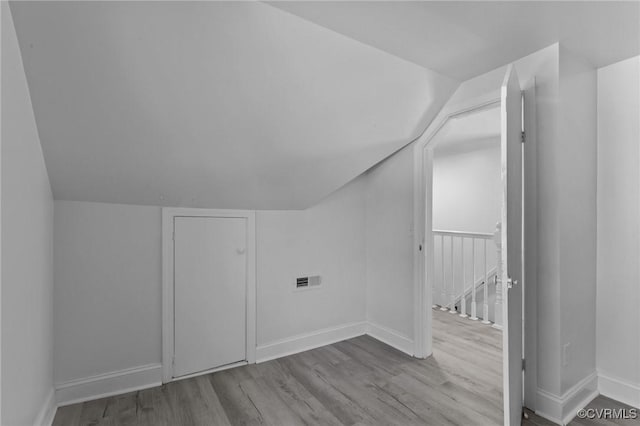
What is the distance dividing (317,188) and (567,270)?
1.74 m

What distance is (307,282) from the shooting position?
292cm

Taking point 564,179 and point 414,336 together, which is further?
point 414,336

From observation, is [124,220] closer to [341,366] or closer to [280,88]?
[280,88]

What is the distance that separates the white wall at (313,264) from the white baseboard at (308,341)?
4cm

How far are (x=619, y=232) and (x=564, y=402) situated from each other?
1.11 m

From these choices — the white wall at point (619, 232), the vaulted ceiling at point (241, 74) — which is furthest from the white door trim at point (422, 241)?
the white wall at point (619, 232)

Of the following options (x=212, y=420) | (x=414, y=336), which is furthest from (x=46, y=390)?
(x=414, y=336)

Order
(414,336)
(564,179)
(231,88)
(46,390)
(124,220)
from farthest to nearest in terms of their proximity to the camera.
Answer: (414,336), (124,220), (564,179), (46,390), (231,88)

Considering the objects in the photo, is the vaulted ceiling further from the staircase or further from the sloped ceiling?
the staircase

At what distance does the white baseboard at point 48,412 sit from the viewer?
163cm

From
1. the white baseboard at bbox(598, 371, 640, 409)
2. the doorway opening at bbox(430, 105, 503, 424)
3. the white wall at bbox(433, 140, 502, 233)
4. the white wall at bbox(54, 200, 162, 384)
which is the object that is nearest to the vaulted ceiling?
the white wall at bbox(54, 200, 162, 384)

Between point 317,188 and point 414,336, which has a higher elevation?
point 317,188

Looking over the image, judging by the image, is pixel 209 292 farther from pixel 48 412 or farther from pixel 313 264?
pixel 48 412

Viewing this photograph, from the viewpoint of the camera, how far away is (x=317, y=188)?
2619 millimetres
